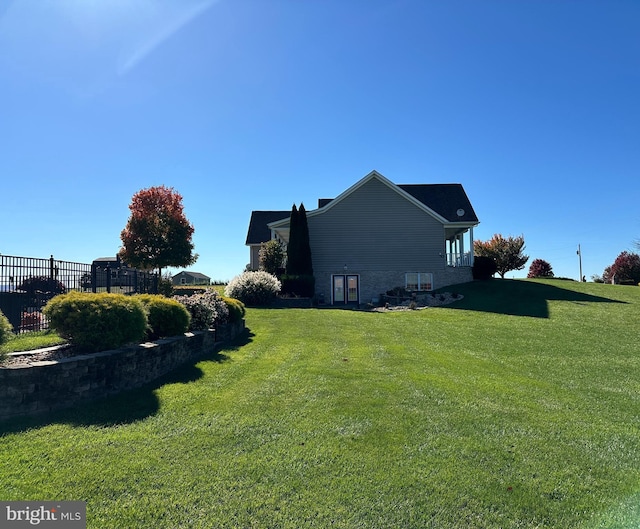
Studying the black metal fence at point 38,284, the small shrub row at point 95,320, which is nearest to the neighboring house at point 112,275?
the black metal fence at point 38,284

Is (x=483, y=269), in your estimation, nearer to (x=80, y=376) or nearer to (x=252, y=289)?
(x=252, y=289)

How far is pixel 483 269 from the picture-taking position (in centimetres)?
2636

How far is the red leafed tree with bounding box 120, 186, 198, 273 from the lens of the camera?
101ft

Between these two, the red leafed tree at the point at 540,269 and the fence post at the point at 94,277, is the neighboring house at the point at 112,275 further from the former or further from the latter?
the red leafed tree at the point at 540,269

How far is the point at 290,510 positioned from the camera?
3.13 m

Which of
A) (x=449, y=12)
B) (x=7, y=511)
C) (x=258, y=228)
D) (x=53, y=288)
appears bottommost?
(x=7, y=511)

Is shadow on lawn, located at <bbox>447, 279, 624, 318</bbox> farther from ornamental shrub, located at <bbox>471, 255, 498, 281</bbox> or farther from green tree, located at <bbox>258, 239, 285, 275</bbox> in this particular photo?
green tree, located at <bbox>258, 239, 285, 275</bbox>

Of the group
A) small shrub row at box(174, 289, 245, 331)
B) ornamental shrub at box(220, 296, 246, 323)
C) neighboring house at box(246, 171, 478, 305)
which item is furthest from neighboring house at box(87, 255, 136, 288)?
neighboring house at box(246, 171, 478, 305)

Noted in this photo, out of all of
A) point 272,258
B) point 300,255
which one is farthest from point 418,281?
point 272,258

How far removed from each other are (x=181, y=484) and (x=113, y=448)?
46.6 inches

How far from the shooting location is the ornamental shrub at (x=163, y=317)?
311 inches

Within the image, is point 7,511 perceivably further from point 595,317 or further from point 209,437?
point 595,317

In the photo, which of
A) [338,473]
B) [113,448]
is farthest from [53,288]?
[338,473]
